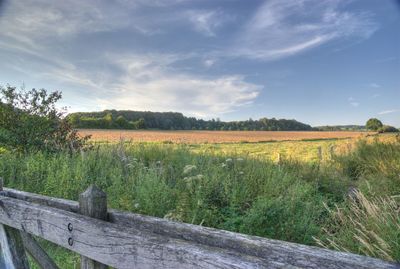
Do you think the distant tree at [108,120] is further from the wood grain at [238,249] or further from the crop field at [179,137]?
the wood grain at [238,249]

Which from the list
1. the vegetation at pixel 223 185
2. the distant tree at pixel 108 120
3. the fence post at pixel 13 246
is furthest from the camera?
the distant tree at pixel 108 120

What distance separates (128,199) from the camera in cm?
627

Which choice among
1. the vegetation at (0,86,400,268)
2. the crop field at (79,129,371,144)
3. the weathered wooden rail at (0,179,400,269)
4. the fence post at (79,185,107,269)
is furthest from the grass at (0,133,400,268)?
the crop field at (79,129,371,144)

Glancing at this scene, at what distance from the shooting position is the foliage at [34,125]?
10992 millimetres

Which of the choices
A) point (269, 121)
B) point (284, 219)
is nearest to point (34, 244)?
point (284, 219)

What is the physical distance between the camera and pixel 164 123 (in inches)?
2135

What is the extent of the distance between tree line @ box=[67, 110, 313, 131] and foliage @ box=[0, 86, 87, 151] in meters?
31.8

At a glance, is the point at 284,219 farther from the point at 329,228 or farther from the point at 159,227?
the point at 159,227

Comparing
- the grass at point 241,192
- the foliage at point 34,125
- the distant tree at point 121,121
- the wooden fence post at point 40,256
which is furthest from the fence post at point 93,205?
the distant tree at point 121,121

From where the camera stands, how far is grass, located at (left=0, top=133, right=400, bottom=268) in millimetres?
5156

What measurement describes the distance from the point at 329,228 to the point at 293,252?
483 cm

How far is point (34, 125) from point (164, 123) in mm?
42983

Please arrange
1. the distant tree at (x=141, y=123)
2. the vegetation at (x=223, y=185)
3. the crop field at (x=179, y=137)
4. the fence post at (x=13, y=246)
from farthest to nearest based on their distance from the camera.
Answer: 1. the distant tree at (x=141, y=123)
2. the crop field at (x=179, y=137)
3. the vegetation at (x=223, y=185)
4. the fence post at (x=13, y=246)

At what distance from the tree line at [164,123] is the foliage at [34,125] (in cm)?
3181
